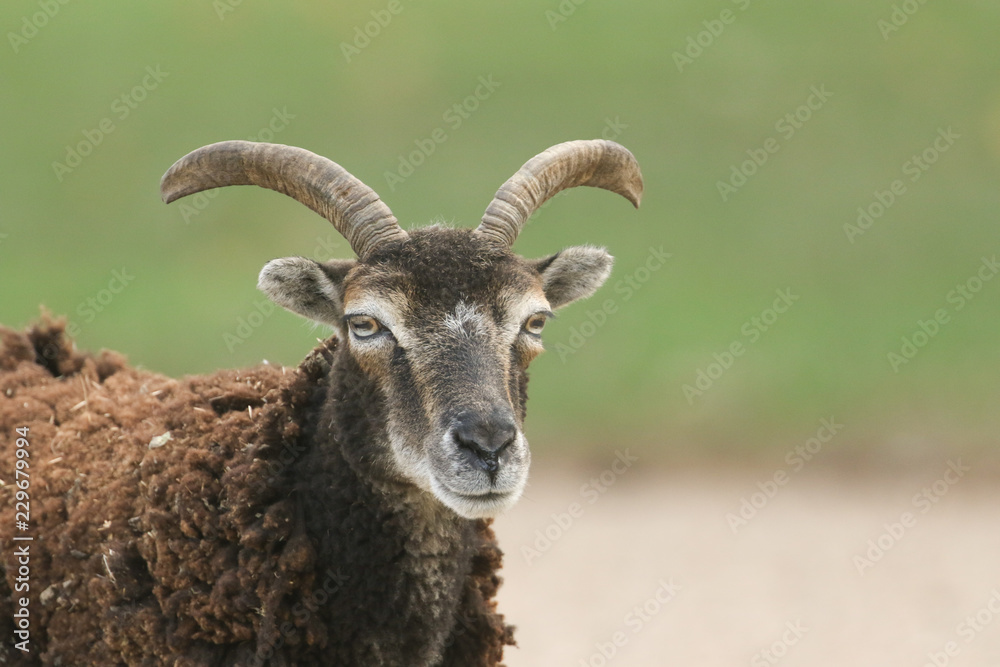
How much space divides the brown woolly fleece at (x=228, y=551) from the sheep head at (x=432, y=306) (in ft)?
1.47

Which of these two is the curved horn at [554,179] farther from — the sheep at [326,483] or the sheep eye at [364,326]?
the sheep eye at [364,326]

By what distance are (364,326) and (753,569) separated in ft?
32.5

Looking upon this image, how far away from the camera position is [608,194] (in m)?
25.7

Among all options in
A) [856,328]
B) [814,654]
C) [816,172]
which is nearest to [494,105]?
[816,172]

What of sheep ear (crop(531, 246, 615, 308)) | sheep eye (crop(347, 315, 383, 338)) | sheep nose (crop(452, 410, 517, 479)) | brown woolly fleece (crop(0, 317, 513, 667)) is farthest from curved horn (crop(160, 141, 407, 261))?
sheep nose (crop(452, 410, 517, 479))

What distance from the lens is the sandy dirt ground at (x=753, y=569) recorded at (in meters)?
12.0

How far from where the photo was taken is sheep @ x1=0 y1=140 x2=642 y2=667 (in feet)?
18.6

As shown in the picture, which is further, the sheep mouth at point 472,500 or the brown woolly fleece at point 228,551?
the brown woolly fleece at point 228,551

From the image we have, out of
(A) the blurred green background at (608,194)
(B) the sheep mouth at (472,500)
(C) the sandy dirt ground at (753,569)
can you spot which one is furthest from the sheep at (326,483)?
(A) the blurred green background at (608,194)

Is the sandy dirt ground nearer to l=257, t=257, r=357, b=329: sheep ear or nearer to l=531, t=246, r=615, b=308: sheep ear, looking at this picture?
l=531, t=246, r=615, b=308: sheep ear

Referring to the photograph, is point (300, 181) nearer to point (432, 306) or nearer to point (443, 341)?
point (432, 306)

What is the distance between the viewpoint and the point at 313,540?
5.86 metres

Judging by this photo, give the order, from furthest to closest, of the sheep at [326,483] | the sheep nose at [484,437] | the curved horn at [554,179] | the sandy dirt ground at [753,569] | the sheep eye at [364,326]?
the sandy dirt ground at [753,569] < the curved horn at [554,179] < the sheep eye at [364,326] < the sheep at [326,483] < the sheep nose at [484,437]

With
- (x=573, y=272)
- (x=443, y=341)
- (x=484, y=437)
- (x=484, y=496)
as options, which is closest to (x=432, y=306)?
(x=443, y=341)
